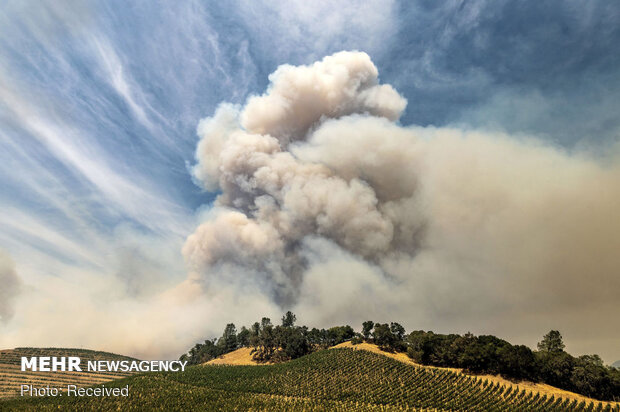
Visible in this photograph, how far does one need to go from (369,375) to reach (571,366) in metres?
44.9

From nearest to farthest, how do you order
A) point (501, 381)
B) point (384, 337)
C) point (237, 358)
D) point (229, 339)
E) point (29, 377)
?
point (501, 381), point (29, 377), point (384, 337), point (237, 358), point (229, 339)

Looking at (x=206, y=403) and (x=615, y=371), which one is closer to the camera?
(x=206, y=403)

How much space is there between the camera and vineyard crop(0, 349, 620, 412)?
56125mm

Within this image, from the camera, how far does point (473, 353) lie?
252 feet

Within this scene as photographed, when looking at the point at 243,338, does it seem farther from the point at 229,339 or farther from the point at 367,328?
the point at 367,328

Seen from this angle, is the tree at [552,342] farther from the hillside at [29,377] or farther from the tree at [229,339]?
the hillside at [29,377]

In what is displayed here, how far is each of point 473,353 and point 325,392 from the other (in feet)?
118

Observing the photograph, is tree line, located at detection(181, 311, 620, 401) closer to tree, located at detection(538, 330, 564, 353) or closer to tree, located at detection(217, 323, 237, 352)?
tree, located at detection(538, 330, 564, 353)

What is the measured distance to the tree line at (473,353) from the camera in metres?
71.3

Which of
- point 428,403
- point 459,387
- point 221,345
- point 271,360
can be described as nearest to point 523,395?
point 459,387

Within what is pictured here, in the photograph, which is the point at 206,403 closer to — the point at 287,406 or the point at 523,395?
the point at 287,406

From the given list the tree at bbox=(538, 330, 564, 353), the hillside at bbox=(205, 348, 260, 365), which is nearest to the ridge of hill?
the hillside at bbox=(205, 348, 260, 365)

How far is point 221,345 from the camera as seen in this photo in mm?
141125

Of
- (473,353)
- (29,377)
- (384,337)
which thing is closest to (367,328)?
(384,337)
